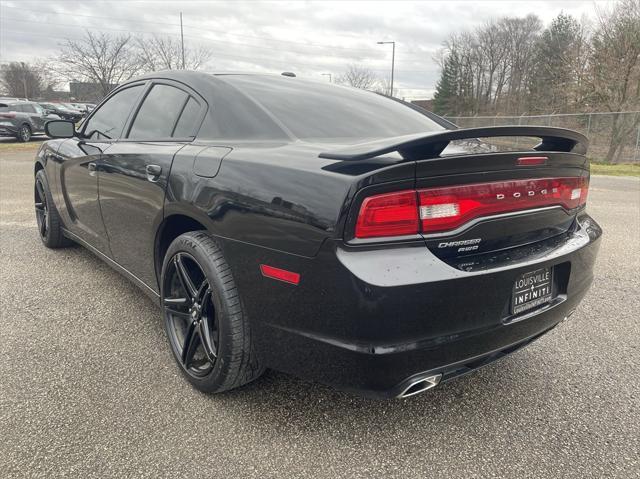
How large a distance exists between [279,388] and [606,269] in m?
3.30

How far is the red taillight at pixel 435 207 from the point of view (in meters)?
1.54

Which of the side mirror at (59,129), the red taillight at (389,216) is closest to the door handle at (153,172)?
the red taillight at (389,216)

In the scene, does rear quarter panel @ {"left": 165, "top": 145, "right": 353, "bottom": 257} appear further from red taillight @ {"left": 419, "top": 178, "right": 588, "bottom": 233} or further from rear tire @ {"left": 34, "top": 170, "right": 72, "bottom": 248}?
rear tire @ {"left": 34, "top": 170, "right": 72, "bottom": 248}

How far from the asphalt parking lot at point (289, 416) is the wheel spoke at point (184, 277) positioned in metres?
0.45

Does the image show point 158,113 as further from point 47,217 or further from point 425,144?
point 47,217

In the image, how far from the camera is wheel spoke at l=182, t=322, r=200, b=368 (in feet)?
7.26

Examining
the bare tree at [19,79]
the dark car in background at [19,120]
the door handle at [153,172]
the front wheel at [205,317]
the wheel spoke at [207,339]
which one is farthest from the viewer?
the bare tree at [19,79]

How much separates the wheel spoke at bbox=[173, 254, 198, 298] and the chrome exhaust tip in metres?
1.05

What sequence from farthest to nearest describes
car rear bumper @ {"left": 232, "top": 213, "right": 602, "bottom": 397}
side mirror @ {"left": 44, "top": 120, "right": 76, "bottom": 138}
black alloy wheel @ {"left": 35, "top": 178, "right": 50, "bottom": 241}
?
1. black alloy wheel @ {"left": 35, "top": 178, "right": 50, "bottom": 241}
2. side mirror @ {"left": 44, "top": 120, "right": 76, "bottom": 138}
3. car rear bumper @ {"left": 232, "top": 213, "right": 602, "bottom": 397}

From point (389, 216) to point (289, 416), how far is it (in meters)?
1.01

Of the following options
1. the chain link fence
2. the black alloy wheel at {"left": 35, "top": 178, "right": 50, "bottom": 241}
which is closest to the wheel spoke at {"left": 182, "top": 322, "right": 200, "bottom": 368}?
the black alloy wheel at {"left": 35, "top": 178, "right": 50, "bottom": 241}

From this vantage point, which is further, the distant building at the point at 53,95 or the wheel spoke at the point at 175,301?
the distant building at the point at 53,95

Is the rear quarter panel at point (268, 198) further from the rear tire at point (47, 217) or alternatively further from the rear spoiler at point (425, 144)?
the rear tire at point (47, 217)

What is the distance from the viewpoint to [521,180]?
178 cm
